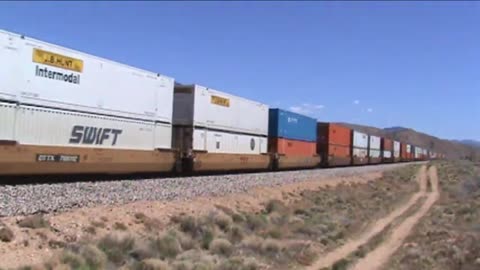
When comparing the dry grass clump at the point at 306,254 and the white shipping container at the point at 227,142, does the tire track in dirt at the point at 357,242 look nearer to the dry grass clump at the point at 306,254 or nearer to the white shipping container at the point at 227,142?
the dry grass clump at the point at 306,254

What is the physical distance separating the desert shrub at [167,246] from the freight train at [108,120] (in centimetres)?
531

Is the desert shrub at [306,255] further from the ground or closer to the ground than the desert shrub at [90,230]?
closer to the ground

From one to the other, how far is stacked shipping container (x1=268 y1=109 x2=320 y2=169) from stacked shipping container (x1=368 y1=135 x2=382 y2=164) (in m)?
26.4

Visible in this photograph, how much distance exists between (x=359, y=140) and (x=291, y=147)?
2806cm

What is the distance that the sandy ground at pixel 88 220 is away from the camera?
11500 millimetres

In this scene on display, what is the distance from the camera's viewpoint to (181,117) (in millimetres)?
28656

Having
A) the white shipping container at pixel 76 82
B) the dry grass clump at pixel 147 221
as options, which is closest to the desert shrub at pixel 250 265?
the dry grass clump at pixel 147 221

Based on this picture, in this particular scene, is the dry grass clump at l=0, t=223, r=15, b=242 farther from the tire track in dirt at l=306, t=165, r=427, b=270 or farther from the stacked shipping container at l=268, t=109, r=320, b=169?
the stacked shipping container at l=268, t=109, r=320, b=169

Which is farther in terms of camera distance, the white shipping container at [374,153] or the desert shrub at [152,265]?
the white shipping container at [374,153]

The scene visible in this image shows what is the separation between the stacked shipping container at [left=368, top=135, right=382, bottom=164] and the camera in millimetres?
76287

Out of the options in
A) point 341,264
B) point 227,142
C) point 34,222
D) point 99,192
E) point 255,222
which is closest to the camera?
point 34,222

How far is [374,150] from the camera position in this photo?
79.2 m

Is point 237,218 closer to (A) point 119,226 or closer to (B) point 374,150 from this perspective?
(A) point 119,226

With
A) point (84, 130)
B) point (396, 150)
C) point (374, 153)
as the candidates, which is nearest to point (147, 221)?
point (84, 130)
